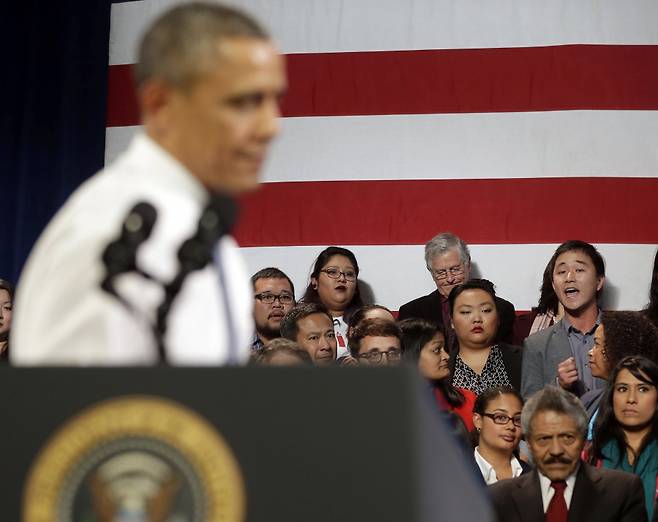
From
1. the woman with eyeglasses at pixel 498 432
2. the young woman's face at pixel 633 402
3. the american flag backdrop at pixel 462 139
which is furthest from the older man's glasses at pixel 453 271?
the young woman's face at pixel 633 402

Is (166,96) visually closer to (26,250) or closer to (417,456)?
(417,456)

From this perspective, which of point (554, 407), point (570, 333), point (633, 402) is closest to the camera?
point (554, 407)

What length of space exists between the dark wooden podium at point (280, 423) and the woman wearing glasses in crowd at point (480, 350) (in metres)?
3.45

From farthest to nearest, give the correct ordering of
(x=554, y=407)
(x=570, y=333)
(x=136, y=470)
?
(x=570, y=333) → (x=554, y=407) → (x=136, y=470)

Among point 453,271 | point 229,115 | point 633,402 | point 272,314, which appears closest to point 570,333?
point 453,271

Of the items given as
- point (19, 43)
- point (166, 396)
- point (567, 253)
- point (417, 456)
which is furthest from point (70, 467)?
point (19, 43)

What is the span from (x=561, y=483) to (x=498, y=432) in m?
0.35

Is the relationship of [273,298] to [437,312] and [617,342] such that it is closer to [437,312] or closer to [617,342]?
[437,312]

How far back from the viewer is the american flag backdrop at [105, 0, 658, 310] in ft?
17.5

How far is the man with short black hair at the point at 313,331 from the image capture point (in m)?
4.09

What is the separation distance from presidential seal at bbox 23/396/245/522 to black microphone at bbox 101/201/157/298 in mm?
145

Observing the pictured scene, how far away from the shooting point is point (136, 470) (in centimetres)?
79

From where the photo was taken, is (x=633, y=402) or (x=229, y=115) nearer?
(x=229, y=115)

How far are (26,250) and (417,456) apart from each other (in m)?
5.00
